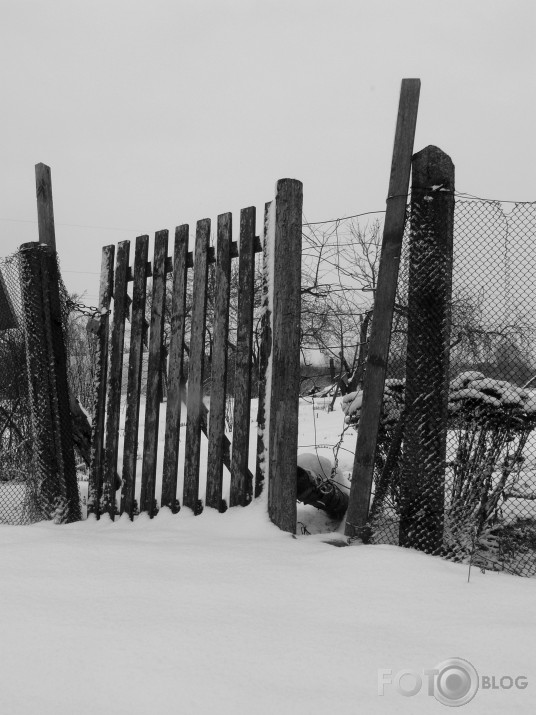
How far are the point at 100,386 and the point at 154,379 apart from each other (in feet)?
2.00

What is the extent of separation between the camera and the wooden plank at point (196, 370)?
3.87m

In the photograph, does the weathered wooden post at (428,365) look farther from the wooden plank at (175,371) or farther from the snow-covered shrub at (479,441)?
the wooden plank at (175,371)

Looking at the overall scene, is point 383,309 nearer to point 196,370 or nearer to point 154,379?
point 196,370

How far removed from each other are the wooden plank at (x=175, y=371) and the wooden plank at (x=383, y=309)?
118 centimetres

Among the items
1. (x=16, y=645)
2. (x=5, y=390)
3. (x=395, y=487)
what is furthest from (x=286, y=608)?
(x=5, y=390)

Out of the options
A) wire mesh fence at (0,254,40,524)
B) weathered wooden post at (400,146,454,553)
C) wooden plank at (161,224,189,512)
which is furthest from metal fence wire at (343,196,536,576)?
wire mesh fence at (0,254,40,524)

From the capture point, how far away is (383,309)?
3.39m

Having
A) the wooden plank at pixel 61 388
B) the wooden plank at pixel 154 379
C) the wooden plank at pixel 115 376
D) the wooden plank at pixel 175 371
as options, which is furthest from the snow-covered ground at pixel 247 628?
the wooden plank at pixel 61 388

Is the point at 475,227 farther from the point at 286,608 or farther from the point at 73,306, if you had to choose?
the point at 73,306

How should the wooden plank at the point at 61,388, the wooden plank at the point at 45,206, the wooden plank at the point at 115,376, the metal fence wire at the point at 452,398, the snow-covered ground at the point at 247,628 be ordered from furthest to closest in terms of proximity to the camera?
the wooden plank at the point at 45,206 → the wooden plank at the point at 61,388 → the wooden plank at the point at 115,376 → the metal fence wire at the point at 452,398 → the snow-covered ground at the point at 247,628

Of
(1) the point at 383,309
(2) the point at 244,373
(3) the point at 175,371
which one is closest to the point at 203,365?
(3) the point at 175,371

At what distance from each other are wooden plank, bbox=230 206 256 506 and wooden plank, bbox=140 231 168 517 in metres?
0.67

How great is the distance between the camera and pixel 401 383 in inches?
140

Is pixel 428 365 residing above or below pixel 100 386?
above
